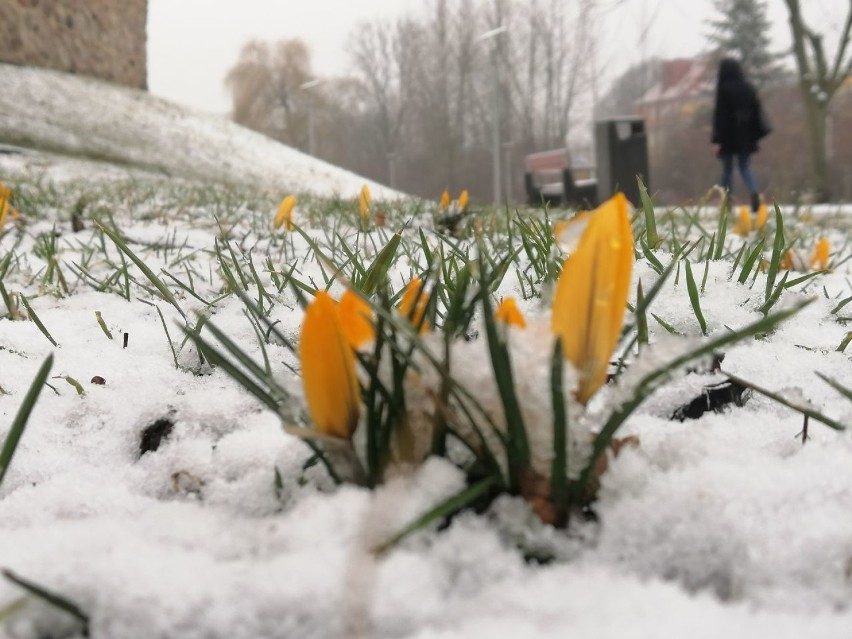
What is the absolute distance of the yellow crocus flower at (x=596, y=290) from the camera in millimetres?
480

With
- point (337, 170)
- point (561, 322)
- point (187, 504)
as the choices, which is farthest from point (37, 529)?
point (337, 170)

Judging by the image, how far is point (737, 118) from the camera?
9.13 metres

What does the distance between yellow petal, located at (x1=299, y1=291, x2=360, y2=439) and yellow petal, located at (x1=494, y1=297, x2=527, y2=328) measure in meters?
0.12

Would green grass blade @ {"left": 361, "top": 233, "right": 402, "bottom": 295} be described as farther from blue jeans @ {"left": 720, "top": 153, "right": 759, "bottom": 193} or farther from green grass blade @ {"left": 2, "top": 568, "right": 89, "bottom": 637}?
blue jeans @ {"left": 720, "top": 153, "right": 759, "bottom": 193}

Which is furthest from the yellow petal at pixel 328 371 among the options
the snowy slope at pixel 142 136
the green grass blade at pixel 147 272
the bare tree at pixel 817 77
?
the bare tree at pixel 817 77

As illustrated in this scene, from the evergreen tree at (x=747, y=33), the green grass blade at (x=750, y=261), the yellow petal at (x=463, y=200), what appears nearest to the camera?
the green grass blade at (x=750, y=261)

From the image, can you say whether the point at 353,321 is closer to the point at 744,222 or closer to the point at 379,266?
the point at 379,266

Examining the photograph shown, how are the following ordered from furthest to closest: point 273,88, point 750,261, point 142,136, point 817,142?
point 273,88 → point 817,142 → point 142,136 → point 750,261

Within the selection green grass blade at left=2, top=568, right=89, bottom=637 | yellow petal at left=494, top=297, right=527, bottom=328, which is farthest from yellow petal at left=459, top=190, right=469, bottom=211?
green grass blade at left=2, top=568, right=89, bottom=637

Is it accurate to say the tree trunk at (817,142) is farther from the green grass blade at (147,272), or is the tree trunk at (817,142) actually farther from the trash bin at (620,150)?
the green grass blade at (147,272)

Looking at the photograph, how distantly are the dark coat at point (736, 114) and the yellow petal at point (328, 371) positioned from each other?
386 inches

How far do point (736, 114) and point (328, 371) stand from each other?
32.3 feet

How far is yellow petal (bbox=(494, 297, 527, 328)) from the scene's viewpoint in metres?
0.56

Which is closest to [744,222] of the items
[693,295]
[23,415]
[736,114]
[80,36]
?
[693,295]
